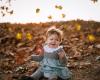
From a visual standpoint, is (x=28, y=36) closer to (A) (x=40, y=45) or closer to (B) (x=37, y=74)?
(A) (x=40, y=45)

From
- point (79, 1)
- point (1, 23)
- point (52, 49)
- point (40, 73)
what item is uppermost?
point (79, 1)

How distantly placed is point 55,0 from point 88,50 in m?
0.65

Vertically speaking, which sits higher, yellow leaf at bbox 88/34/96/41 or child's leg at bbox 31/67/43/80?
yellow leaf at bbox 88/34/96/41

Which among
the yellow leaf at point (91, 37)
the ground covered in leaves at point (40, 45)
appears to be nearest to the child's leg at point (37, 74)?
the ground covered in leaves at point (40, 45)

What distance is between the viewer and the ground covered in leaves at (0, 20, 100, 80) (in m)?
3.00

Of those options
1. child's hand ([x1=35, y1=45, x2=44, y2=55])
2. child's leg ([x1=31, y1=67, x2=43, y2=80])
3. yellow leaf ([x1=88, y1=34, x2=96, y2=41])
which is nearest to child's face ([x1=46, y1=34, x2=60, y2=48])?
child's hand ([x1=35, y1=45, x2=44, y2=55])

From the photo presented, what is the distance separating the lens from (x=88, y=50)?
125 inches

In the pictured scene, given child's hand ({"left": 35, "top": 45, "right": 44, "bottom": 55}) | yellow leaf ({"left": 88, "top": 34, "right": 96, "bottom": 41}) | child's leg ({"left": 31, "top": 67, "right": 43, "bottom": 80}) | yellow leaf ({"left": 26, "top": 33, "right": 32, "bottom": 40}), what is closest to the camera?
child's leg ({"left": 31, "top": 67, "right": 43, "bottom": 80})

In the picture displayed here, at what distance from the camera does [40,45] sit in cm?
317

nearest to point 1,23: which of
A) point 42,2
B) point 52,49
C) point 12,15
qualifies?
point 12,15

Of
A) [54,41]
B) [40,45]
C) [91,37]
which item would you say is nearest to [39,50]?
[40,45]

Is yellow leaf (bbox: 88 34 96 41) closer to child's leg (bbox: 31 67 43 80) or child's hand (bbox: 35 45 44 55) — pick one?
child's hand (bbox: 35 45 44 55)

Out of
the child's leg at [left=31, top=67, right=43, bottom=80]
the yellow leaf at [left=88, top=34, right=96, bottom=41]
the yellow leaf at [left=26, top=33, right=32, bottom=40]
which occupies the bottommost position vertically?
the child's leg at [left=31, top=67, right=43, bottom=80]

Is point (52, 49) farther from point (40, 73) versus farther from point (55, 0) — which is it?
point (55, 0)
